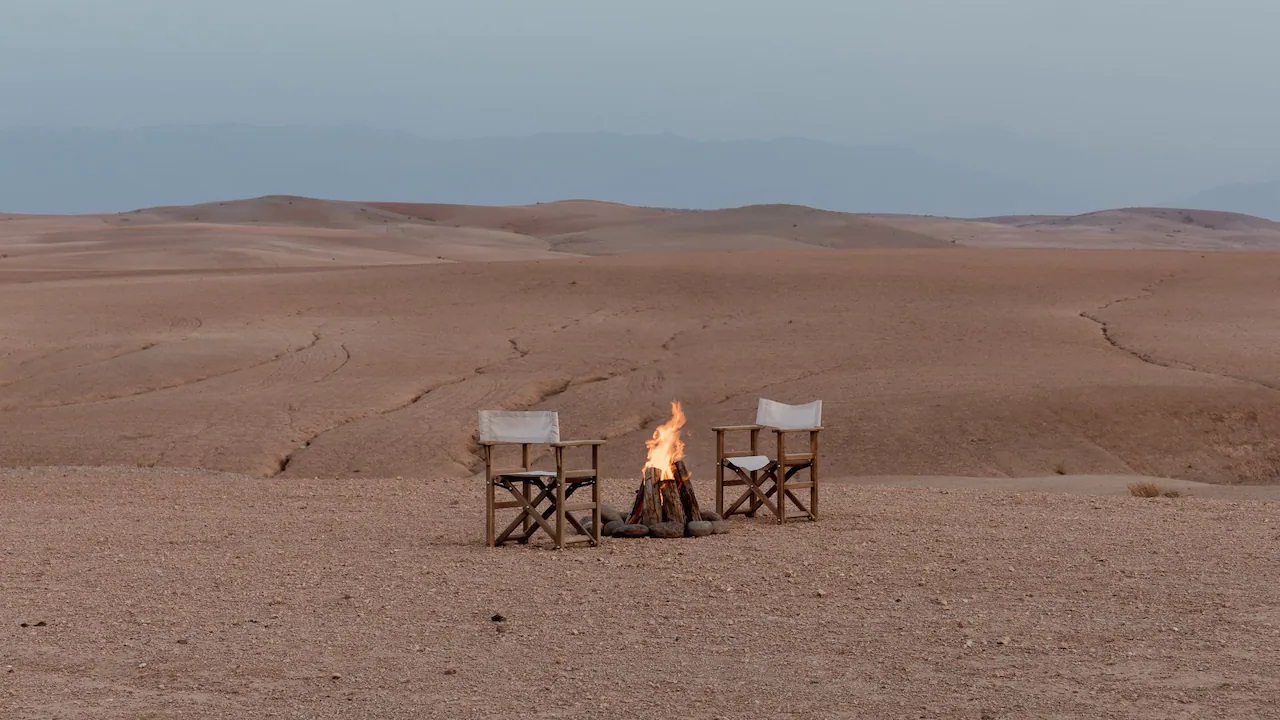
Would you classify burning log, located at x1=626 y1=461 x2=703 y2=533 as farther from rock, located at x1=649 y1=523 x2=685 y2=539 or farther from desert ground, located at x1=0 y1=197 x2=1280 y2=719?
desert ground, located at x1=0 y1=197 x2=1280 y2=719

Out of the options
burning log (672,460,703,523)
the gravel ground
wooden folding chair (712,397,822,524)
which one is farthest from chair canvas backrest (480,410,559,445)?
wooden folding chair (712,397,822,524)

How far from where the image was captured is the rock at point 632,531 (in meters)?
12.2

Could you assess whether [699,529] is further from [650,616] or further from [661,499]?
[650,616]

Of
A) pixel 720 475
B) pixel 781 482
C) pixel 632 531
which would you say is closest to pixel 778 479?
pixel 781 482

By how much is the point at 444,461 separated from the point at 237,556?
21.9ft

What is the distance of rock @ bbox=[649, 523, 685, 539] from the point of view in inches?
477

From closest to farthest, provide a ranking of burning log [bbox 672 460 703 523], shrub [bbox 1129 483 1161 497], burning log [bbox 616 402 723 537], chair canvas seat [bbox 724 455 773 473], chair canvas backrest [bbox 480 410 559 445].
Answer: chair canvas backrest [bbox 480 410 559 445], burning log [bbox 616 402 723 537], burning log [bbox 672 460 703 523], chair canvas seat [bbox 724 455 773 473], shrub [bbox 1129 483 1161 497]

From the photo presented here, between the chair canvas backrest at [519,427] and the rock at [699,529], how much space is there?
140 centimetres

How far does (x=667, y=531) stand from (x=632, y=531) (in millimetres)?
299

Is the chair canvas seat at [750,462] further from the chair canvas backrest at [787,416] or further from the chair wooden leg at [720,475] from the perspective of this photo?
the chair canvas backrest at [787,416]

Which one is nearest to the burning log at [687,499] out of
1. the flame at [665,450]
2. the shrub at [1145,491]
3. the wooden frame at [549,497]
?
the flame at [665,450]


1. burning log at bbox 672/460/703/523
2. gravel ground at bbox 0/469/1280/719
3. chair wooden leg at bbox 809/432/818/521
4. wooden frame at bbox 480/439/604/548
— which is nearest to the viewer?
gravel ground at bbox 0/469/1280/719

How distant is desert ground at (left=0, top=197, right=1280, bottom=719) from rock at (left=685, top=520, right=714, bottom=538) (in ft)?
0.71

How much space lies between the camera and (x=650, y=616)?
8961 millimetres
